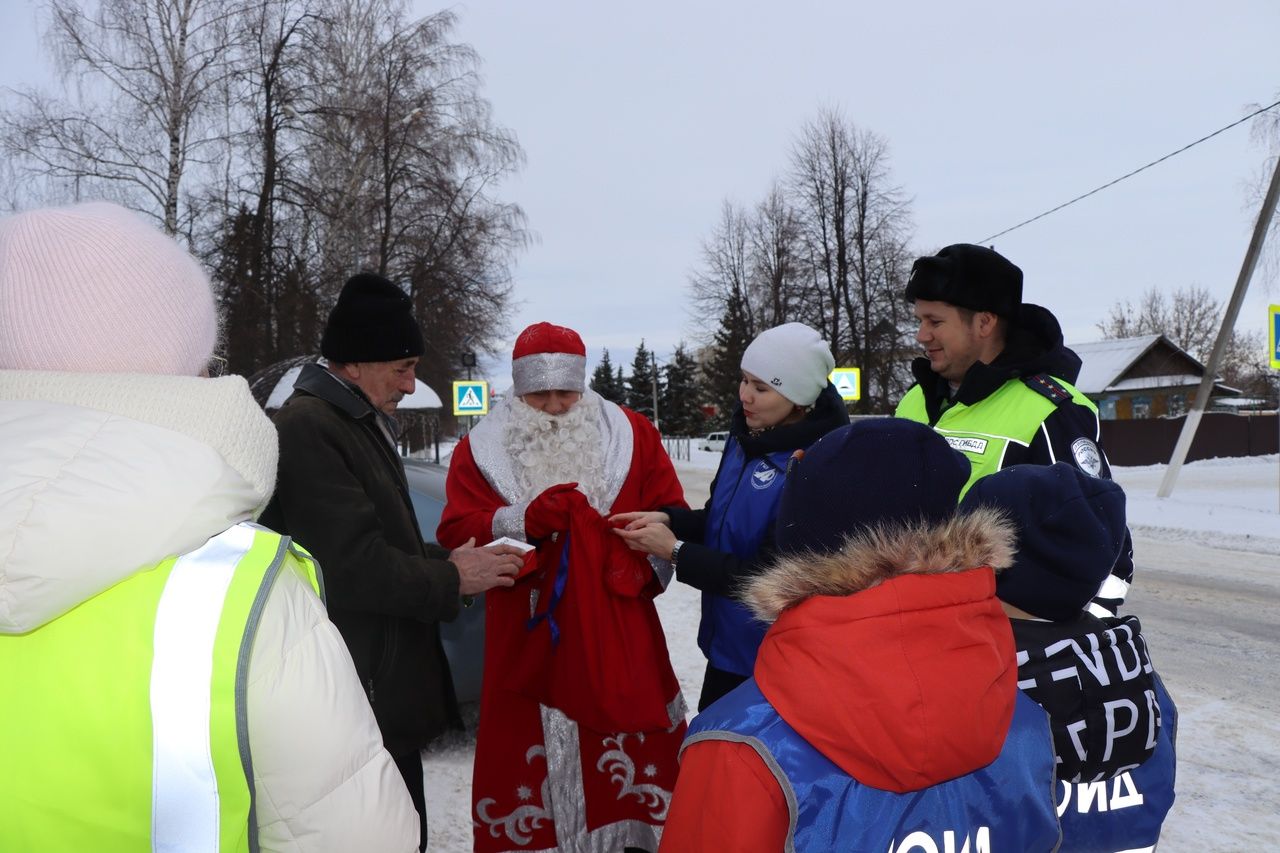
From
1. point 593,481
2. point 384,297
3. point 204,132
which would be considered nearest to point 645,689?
point 593,481

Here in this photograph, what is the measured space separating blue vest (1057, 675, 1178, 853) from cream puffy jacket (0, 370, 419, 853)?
44.9 inches

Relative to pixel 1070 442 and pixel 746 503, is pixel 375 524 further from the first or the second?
pixel 1070 442

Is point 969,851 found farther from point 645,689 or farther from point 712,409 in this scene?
point 712,409

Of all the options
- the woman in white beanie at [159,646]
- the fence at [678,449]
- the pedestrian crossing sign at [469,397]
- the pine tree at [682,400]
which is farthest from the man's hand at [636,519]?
the pine tree at [682,400]

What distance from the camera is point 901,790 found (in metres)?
1.28

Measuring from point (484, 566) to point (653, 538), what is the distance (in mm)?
538

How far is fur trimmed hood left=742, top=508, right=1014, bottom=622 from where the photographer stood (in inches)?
53.1

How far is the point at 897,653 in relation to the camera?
1.27 meters

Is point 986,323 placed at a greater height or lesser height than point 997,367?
greater

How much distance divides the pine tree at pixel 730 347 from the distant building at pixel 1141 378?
50.7 feet

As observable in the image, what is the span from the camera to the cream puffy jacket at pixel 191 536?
0.97 metres

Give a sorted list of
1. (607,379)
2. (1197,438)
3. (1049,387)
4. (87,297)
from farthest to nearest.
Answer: (607,379) < (1197,438) < (1049,387) < (87,297)

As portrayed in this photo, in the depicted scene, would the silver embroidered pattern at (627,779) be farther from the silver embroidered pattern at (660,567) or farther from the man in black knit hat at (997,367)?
the man in black knit hat at (997,367)

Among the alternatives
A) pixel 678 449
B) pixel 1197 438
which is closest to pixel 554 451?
pixel 1197 438
